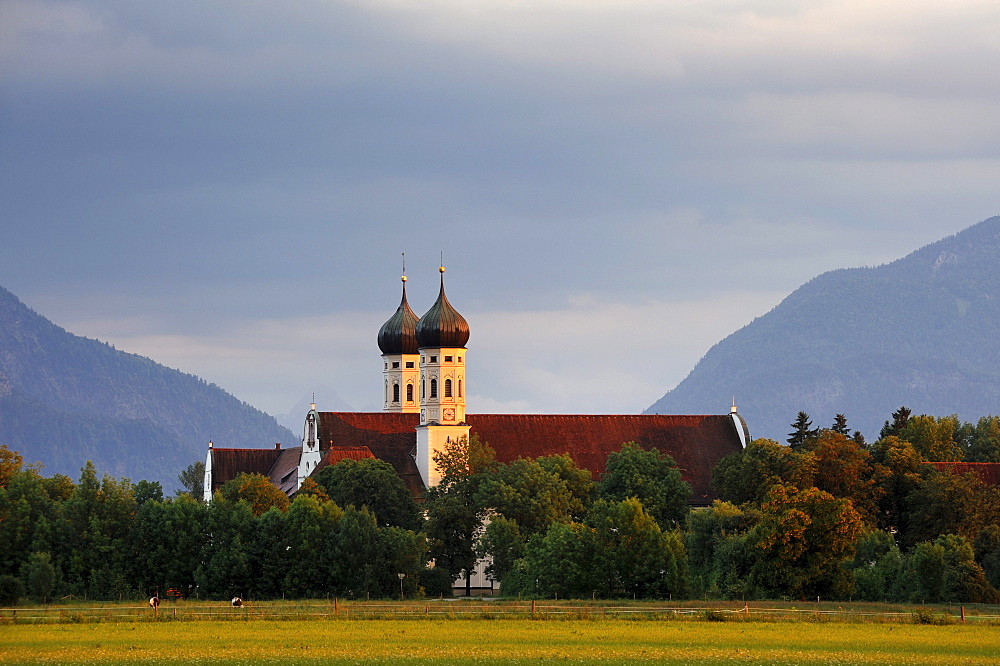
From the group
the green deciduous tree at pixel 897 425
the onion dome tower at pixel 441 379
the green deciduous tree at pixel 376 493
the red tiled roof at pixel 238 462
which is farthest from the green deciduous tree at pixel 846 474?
the red tiled roof at pixel 238 462

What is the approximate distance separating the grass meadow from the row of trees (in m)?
19.0

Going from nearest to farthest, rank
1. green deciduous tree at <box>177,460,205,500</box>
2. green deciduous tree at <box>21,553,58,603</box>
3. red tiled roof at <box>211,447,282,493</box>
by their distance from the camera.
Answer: green deciduous tree at <box>21,553,58,603</box> → red tiled roof at <box>211,447,282,493</box> → green deciduous tree at <box>177,460,205,500</box>

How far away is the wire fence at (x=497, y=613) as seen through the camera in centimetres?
6462

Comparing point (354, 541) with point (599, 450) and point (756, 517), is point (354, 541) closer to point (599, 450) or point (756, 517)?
point (756, 517)

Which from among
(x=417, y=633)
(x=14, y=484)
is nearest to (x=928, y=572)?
(x=417, y=633)

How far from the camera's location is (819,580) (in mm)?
82375

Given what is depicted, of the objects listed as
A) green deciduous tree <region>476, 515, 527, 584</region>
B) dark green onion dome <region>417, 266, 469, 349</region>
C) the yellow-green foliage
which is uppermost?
dark green onion dome <region>417, 266, 469, 349</region>

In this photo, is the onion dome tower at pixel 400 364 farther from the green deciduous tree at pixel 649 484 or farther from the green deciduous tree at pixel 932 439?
the green deciduous tree at pixel 932 439

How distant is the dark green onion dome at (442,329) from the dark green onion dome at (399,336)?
16.0 meters

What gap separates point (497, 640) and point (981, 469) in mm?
59458

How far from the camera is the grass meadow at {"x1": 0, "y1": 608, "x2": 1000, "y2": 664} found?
47500 mm

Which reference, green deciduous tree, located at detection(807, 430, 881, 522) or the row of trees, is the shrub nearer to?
the row of trees

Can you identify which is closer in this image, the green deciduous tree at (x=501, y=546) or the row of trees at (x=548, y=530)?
the row of trees at (x=548, y=530)

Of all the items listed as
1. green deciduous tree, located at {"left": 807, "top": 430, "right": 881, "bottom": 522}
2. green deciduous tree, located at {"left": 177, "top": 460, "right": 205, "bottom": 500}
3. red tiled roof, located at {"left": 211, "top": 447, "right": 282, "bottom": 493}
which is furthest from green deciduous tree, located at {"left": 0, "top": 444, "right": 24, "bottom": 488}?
green deciduous tree, located at {"left": 807, "top": 430, "right": 881, "bottom": 522}
